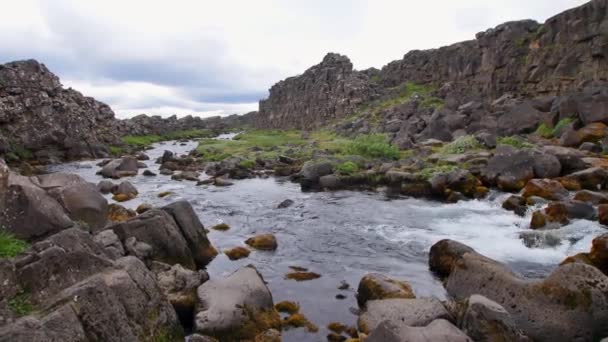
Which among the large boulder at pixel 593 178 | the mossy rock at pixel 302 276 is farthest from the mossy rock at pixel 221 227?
the large boulder at pixel 593 178

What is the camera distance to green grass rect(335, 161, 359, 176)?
131ft

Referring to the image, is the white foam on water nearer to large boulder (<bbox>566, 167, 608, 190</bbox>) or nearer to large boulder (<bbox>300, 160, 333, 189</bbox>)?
large boulder (<bbox>566, 167, 608, 190</bbox>)

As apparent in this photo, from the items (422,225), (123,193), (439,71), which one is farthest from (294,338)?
(439,71)

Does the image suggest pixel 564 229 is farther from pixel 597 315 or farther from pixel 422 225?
pixel 597 315

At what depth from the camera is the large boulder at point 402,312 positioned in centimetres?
1162

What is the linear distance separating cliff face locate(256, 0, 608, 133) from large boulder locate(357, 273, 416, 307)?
152 feet

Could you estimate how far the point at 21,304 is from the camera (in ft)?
30.2

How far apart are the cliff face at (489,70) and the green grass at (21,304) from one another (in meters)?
54.7

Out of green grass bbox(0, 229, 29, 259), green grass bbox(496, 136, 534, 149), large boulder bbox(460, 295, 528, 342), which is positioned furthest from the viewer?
green grass bbox(496, 136, 534, 149)

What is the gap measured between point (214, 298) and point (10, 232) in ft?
18.9

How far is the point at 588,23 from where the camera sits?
51375mm

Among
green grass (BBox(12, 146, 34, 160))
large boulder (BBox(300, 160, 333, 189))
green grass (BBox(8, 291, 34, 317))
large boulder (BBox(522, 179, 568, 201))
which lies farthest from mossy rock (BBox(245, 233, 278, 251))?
green grass (BBox(12, 146, 34, 160))

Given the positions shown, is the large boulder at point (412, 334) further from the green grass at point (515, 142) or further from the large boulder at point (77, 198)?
the green grass at point (515, 142)

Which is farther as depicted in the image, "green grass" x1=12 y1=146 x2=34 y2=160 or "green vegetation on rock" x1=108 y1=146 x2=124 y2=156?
"green vegetation on rock" x1=108 y1=146 x2=124 y2=156
